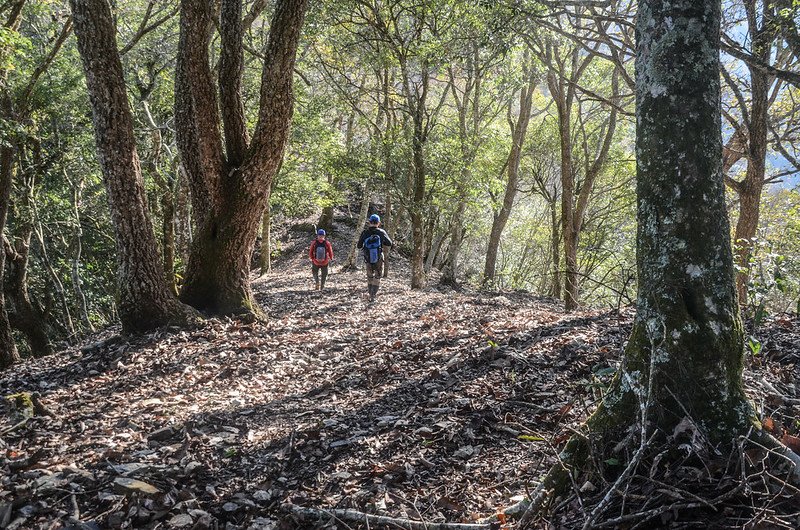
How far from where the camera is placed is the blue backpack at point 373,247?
11.9m

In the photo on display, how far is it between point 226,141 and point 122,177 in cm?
178

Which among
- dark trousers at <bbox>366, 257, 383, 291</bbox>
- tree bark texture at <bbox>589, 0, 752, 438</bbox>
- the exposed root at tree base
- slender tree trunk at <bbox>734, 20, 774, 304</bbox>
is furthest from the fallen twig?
dark trousers at <bbox>366, 257, 383, 291</bbox>

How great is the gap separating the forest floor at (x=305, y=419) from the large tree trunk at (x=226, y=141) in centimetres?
91

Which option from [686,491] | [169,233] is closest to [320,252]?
[169,233]

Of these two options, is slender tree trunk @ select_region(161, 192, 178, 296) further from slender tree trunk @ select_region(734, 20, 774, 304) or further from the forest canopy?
slender tree trunk @ select_region(734, 20, 774, 304)

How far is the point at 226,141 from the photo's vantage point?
8.05 metres

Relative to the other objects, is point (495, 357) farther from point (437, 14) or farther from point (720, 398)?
point (437, 14)

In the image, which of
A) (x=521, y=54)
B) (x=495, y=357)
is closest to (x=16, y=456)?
(x=495, y=357)

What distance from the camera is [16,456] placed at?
13.3 ft

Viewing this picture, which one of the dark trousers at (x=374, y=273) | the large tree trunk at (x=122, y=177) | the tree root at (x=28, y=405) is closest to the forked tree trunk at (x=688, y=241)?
the tree root at (x=28, y=405)

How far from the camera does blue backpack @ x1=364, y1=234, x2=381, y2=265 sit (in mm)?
11922

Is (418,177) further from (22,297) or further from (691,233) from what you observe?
(22,297)

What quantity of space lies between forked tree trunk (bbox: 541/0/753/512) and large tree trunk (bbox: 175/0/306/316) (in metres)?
6.17

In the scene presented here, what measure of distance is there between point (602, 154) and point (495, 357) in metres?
11.8
